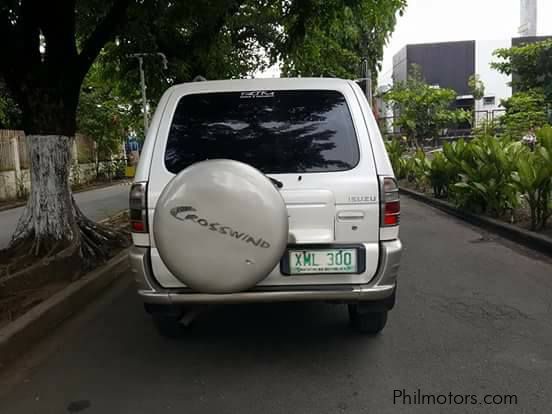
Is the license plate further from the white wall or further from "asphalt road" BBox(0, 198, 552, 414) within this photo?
the white wall

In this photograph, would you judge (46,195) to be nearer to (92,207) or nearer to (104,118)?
(92,207)

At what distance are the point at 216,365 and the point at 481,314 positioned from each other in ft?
7.62

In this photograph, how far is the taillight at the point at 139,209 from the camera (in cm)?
357

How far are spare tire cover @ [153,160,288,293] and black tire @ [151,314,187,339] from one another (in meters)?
0.96

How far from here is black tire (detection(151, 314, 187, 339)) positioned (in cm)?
412


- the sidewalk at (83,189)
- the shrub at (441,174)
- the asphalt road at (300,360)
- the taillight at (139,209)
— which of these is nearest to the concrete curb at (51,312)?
the asphalt road at (300,360)

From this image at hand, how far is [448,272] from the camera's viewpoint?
246 inches

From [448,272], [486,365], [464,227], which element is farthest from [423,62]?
[486,365]

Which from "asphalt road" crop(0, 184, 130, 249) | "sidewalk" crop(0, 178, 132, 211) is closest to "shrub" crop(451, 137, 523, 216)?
"asphalt road" crop(0, 184, 130, 249)

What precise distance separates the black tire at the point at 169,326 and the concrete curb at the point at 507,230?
187 inches

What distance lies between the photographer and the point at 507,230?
26.8 feet

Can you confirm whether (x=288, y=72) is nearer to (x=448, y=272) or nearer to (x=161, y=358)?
(x=448, y=272)

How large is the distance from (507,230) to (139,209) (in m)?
6.22

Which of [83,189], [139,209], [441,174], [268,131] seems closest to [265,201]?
[268,131]
